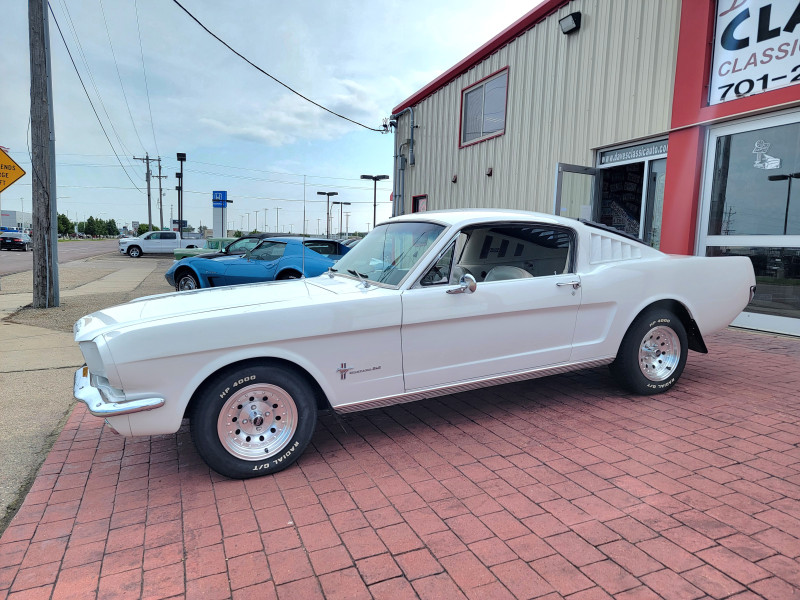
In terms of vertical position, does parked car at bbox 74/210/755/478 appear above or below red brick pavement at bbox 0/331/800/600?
above

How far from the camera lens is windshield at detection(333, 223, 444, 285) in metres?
3.55

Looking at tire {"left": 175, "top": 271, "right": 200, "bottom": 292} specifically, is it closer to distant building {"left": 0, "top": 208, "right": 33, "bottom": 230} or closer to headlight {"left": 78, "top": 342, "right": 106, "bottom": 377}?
headlight {"left": 78, "top": 342, "right": 106, "bottom": 377}

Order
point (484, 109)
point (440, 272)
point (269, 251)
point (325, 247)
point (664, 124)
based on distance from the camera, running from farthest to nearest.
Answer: point (484, 109) → point (325, 247) → point (269, 251) → point (664, 124) → point (440, 272)

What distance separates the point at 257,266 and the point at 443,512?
8.10m

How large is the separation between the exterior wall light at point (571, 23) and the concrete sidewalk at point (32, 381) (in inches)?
360

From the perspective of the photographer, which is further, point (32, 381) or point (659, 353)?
point (32, 381)

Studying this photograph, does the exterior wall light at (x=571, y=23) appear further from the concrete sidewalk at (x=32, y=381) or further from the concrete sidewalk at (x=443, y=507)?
the concrete sidewalk at (x=32, y=381)

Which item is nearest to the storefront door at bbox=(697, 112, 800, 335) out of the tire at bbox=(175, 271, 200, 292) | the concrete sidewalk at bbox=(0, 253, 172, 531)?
the concrete sidewalk at bbox=(0, 253, 172, 531)

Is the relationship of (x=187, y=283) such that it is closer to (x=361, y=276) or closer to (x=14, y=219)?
(x=361, y=276)

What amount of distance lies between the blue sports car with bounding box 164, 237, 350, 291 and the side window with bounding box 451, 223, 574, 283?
545 centimetres

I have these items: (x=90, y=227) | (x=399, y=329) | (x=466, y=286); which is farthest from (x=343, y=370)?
(x=90, y=227)

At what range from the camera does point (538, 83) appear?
33.4ft

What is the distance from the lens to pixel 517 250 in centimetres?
430

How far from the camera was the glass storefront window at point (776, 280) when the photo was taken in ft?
21.4
